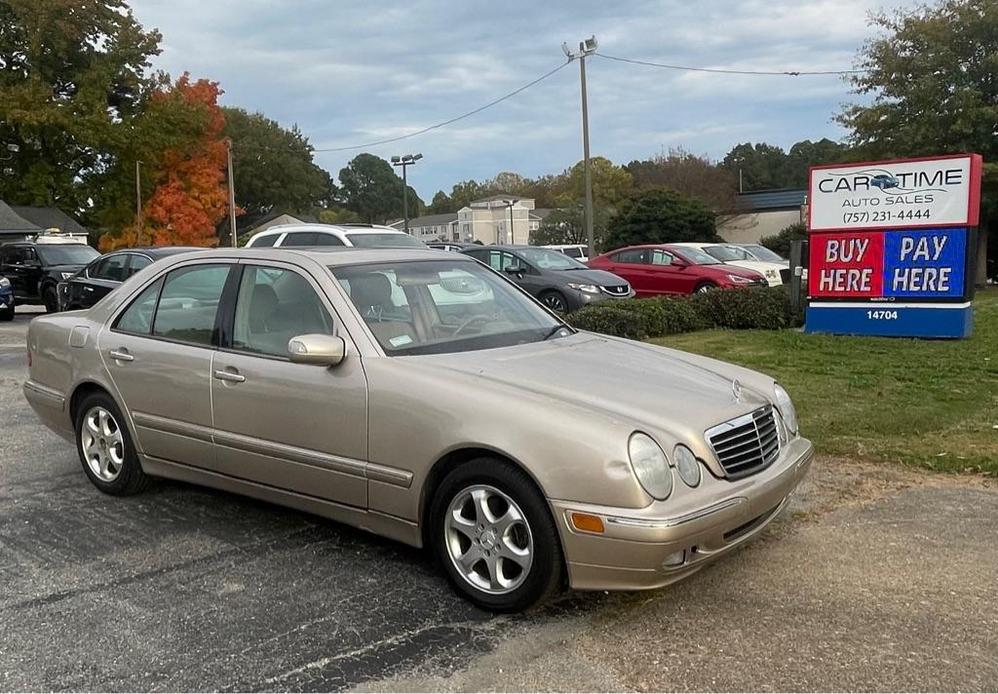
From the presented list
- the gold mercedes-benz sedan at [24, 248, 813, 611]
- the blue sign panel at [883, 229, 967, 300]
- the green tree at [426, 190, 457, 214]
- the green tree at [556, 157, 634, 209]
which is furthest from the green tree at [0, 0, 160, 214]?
the green tree at [426, 190, 457, 214]

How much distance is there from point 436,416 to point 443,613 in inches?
32.6

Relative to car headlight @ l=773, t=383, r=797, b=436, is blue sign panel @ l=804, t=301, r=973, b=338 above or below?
below

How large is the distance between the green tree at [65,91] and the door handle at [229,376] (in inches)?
1752

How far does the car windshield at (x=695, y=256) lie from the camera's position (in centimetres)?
1877

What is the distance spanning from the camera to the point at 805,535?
464cm

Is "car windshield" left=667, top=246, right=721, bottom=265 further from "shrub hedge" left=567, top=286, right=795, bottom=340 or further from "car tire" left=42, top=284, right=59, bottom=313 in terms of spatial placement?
"car tire" left=42, top=284, right=59, bottom=313

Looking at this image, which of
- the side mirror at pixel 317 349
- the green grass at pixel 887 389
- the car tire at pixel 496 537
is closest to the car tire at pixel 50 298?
the green grass at pixel 887 389

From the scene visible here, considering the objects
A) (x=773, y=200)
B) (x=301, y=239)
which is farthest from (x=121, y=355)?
(x=773, y=200)

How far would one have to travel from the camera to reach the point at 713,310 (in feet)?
45.0

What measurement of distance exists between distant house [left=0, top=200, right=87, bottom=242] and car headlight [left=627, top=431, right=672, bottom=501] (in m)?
41.8

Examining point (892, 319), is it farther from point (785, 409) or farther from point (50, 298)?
point (50, 298)

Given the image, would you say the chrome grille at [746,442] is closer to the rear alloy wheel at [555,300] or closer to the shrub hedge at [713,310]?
the shrub hedge at [713,310]

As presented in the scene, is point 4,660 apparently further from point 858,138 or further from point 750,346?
point 858,138

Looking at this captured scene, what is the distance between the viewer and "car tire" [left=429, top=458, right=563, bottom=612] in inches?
139
